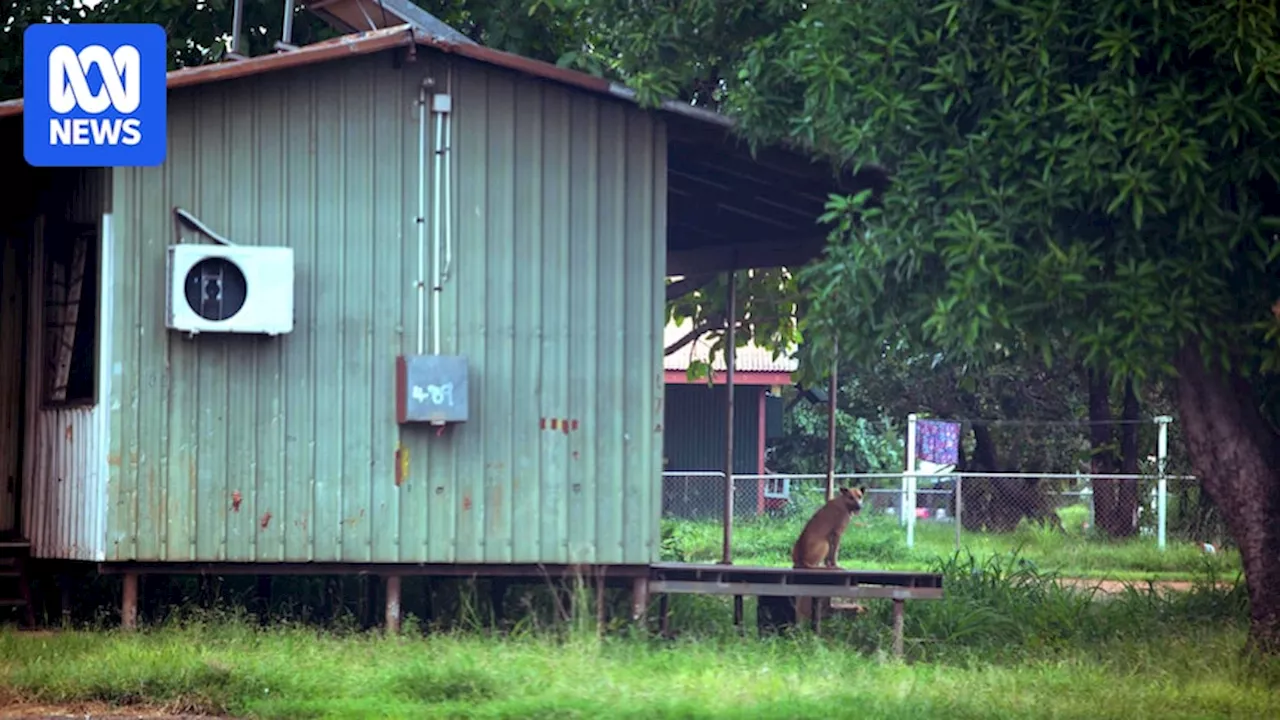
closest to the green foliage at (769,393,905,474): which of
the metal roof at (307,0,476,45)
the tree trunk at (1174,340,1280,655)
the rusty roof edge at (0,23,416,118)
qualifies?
the metal roof at (307,0,476,45)

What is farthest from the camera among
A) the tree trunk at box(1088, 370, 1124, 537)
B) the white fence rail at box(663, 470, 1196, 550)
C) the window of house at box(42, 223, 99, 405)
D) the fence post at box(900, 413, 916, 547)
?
the white fence rail at box(663, 470, 1196, 550)

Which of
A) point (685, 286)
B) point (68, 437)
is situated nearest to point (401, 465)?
point (68, 437)

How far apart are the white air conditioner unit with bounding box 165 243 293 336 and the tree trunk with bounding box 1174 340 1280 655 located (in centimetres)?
637

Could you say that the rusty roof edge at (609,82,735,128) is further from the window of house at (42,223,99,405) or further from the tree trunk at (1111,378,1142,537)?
the tree trunk at (1111,378,1142,537)

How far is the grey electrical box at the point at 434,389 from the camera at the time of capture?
42.3ft

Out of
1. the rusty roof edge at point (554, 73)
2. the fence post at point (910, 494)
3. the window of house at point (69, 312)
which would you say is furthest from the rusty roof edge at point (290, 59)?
the fence post at point (910, 494)

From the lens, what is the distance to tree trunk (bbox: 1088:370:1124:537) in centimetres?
2661

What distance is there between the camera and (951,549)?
81.3ft

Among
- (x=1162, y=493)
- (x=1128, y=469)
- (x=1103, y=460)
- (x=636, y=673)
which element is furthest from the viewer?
(x=1103, y=460)

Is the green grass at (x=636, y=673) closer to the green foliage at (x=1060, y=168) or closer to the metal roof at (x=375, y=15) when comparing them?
the green foliage at (x=1060, y=168)

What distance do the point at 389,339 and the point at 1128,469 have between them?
1778 centimetres

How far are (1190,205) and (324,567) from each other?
21.1 feet

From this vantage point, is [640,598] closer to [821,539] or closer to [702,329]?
[821,539]

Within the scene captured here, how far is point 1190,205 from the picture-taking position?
11.3 meters
